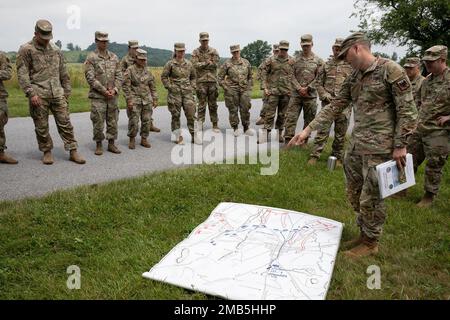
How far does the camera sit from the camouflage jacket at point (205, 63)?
373 inches

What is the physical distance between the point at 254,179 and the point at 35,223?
3021 mm

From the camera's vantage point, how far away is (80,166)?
6422mm

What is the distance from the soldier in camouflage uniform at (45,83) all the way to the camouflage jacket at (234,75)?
4083 mm

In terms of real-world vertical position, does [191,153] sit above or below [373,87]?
below

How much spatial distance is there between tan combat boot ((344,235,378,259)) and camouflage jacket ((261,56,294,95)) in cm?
522

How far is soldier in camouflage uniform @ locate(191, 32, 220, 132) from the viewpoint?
947cm

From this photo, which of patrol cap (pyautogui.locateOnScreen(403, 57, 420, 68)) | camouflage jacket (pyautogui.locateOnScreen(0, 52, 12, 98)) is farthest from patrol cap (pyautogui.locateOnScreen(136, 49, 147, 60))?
patrol cap (pyautogui.locateOnScreen(403, 57, 420, 68))

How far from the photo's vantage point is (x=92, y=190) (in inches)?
205

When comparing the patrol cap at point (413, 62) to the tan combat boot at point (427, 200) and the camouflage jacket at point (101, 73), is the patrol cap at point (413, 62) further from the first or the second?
the camouflage jacket at point (101, 73)

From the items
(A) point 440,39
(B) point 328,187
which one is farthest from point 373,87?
(A) point 440,39

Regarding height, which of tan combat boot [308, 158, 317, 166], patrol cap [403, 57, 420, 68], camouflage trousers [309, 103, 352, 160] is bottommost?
tan combat boot [308, 158, 317, 166]

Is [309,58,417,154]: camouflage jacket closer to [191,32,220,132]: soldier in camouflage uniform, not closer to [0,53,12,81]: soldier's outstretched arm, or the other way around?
[0,53,12,81]: soldier's outstretched arm

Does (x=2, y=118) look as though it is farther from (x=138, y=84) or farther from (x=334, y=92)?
(x=334, y=92)
